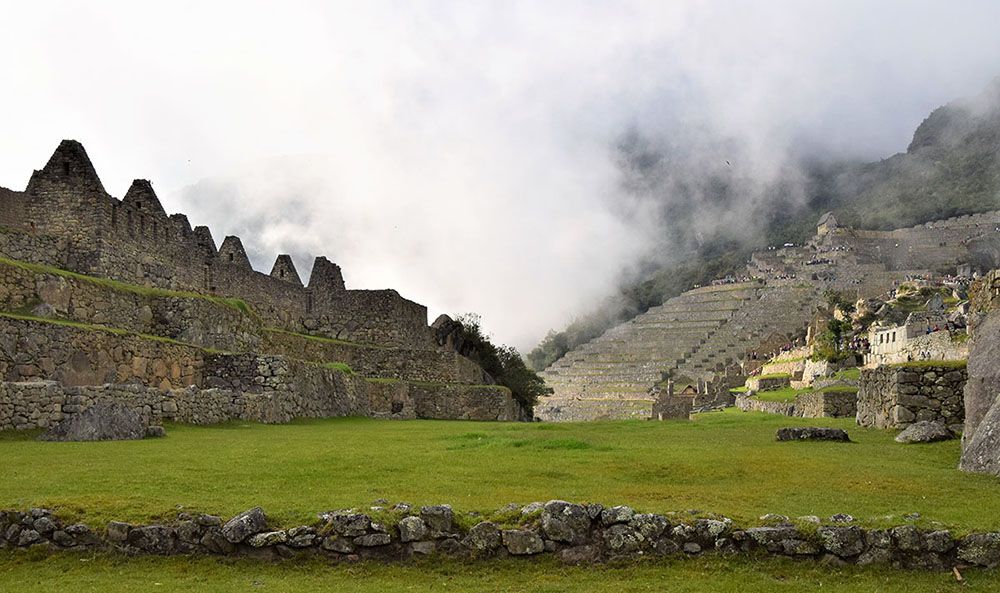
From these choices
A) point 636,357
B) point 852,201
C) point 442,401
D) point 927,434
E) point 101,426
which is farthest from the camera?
point 852,201

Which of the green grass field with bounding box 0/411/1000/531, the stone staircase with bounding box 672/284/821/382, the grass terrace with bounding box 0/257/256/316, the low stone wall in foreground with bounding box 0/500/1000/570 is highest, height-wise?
the stone staircase with bounding box 672/284/821/382

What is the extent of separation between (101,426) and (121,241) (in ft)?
39.7

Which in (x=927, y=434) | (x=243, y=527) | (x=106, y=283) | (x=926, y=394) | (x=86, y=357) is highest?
(x=106, y=283)

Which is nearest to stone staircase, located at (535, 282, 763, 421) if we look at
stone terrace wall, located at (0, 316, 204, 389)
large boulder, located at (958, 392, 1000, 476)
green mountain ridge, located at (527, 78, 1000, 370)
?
green mountain ridge, located at (527, 78, 1000, 370)

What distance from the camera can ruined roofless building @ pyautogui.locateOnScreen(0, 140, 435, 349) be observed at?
2330 cm

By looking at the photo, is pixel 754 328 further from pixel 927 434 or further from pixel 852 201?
pixel 927 434

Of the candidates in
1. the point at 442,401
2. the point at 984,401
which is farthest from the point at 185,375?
the point at 984,401

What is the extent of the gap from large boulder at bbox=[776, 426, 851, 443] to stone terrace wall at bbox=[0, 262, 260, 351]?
14238mm

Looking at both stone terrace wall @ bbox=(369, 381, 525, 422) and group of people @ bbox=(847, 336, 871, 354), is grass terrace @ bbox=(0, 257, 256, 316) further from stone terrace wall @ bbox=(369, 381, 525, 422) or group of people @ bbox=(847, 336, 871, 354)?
group of people @ bbox=(847, 336, 871, 354)

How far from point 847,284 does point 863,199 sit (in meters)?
54.3

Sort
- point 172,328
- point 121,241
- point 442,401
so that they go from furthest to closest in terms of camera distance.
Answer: point 442,401 → point 121,241 → point 172,328

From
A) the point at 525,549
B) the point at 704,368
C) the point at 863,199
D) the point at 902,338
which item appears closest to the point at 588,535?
the point at 525,549

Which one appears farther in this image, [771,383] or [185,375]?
[771,383]

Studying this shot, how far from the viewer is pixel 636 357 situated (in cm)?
9694
